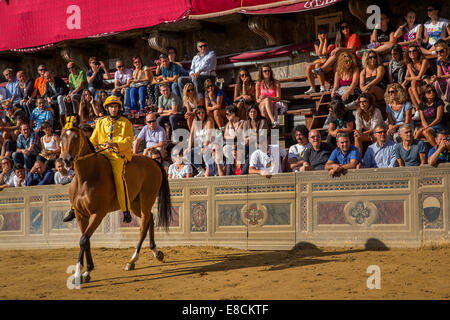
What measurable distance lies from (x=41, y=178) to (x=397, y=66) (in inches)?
335

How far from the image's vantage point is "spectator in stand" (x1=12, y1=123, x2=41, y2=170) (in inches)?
651

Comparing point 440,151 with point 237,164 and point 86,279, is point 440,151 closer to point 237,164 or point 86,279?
point 237,164

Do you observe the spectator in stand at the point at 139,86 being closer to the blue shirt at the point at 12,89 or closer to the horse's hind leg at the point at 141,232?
the blue shirt at the point at 12,89

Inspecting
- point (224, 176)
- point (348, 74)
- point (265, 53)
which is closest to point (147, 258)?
point (224, 176)

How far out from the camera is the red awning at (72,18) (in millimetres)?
17984

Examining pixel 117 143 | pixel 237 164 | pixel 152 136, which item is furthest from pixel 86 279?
pixel 152 136

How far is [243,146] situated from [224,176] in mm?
732

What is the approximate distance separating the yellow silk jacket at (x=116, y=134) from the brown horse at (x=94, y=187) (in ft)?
0.94

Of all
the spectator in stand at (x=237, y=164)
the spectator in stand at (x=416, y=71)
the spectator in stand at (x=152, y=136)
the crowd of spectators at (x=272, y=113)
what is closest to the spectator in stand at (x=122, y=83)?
the crowd of spectators at (x=272, y=113)

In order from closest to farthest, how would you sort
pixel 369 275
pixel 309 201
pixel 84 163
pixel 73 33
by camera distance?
pixel 369 275 → pixel 84 163 → pixel 309 201 → pixel 73 33

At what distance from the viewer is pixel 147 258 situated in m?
12.2

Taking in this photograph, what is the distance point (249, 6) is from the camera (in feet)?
53.6

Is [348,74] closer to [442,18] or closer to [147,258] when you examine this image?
[442,18]

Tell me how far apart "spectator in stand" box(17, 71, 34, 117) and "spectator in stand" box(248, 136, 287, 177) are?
869 centimetres
